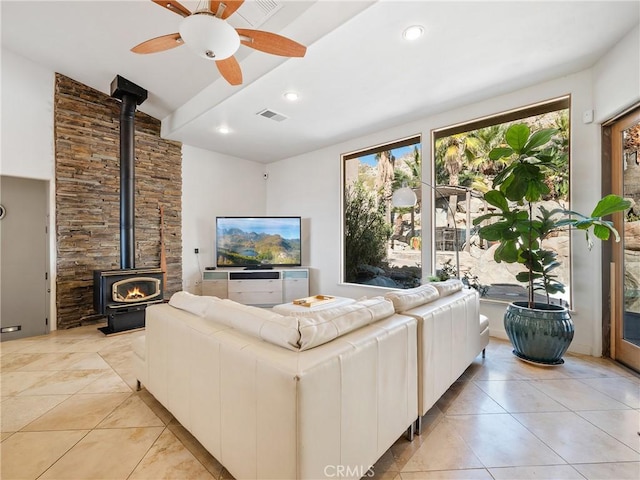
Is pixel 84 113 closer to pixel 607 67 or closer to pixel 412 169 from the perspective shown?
pixel 412 169

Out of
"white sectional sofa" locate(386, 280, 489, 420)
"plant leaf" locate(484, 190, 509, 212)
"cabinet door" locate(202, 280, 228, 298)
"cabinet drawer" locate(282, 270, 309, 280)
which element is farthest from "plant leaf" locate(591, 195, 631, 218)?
"cabinet door" locate(202, 280, 228, 298)

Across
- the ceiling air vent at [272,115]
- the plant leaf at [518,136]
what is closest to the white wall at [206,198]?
the ceiling air vent at [272,115]

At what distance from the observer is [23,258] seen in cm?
362

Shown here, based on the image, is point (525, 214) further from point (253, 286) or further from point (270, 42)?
point (253, 286)

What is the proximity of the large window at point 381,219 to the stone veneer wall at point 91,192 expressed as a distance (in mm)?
3273

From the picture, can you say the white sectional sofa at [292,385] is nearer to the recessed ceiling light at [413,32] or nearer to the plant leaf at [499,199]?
the plant leaf at [499,199]

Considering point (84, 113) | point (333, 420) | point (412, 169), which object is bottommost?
point (333, 420)

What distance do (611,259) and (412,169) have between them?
8.12 ft

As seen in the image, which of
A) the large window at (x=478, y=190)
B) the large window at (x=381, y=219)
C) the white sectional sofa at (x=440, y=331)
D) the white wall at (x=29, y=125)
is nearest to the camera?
the white sectional sofa at (x=440, y=331)

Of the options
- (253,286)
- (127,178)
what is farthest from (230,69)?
(253,286)

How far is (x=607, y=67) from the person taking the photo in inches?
104

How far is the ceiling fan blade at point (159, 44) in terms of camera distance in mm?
1983

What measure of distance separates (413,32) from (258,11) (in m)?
1.33

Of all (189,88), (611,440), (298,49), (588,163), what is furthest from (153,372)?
(588,163)
